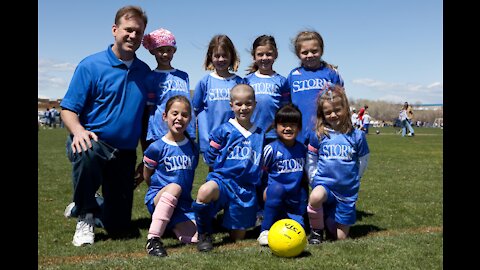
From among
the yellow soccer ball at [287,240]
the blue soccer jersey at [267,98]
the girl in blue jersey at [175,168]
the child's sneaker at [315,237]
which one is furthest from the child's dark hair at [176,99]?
the child's sneaker at [315,237]

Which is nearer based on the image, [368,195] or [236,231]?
[236,231]

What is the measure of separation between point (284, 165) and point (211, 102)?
3.80 ft

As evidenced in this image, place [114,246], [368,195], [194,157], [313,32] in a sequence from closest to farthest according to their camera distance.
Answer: [114,246] < [194,157] < [313,32] < [368,195]

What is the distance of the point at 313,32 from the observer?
19.2ft

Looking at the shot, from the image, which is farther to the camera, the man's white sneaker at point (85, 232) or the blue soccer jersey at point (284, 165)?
the blue soccer jersey at point (284, 165)

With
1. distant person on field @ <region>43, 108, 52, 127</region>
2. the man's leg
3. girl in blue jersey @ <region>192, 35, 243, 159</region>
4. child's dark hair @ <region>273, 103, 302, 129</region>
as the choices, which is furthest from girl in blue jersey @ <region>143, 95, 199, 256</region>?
distant person on field @ <region>43, 108, 52, 127</region>

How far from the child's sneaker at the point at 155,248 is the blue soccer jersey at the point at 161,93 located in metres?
1.27

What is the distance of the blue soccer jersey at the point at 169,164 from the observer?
5.27 m

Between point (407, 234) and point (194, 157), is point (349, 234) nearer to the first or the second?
point (407, 234)

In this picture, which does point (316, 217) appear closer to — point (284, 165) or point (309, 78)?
point (284, 165)

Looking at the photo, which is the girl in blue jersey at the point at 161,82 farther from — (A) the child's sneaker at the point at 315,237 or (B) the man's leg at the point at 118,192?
(A) the child's sneaker at the point at 315,237
